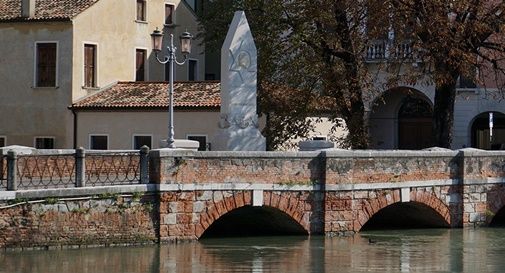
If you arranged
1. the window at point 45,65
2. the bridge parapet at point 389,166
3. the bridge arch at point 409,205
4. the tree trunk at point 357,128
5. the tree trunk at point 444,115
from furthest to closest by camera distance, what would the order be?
the window at point 45,65 → the tree trunk at point 357,128 → the tree trunk at point 444,115 → the bridge arch at point 409,205 → the bridge parapet at point 389,166

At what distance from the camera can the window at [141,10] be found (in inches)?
1973

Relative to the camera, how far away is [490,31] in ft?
121

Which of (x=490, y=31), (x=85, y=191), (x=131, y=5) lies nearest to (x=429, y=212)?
(x=490, y=31)

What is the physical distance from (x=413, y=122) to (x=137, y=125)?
13823mm

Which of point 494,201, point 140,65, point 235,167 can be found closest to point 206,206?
point 235,167

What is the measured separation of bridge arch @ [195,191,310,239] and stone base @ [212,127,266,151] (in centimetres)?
195

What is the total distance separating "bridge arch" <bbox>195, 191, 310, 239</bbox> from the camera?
99.4 feet

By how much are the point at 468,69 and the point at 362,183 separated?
636 centimetres

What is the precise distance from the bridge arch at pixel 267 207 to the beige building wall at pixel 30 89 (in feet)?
52.9

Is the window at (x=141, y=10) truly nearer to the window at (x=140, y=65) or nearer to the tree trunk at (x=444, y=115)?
the window at (x=140, y=65)

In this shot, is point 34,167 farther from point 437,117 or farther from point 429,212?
point 437,117

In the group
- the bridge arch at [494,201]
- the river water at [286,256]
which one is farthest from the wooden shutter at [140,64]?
the river water at [286,256]

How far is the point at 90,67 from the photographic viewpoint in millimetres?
47875

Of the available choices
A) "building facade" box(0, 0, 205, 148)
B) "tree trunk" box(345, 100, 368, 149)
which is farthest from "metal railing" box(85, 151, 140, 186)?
"building facade" box(0, 0, 205, 148)
